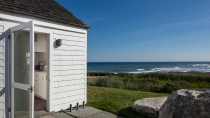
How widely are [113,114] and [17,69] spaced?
2.74m

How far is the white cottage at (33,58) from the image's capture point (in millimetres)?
2820

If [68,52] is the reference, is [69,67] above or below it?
below

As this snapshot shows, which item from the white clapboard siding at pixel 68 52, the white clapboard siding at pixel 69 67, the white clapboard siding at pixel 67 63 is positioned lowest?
the white clapboard siding at pixel 69 67

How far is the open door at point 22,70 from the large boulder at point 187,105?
2.63m

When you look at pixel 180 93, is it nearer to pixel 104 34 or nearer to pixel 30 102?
pixel 30 102

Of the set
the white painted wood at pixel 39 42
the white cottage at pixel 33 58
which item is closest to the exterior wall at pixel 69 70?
the white cottage at pixel 33 58

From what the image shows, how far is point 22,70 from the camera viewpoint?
2.92 m

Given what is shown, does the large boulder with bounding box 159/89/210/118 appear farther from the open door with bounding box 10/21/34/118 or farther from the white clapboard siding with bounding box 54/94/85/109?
the white clapboard siding with bounding box 54/94/85/109

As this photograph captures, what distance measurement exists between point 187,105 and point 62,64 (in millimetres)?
3341

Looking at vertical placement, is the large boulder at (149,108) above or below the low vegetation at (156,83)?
above

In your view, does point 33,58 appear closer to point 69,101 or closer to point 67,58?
point 67,58

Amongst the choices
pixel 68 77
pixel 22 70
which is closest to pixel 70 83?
pixel 68 77

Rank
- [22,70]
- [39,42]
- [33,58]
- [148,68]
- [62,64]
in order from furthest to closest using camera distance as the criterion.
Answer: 1. [148,68]
2. [39,42]
3. [62,64]
4. [22,70]
5. [33,58]

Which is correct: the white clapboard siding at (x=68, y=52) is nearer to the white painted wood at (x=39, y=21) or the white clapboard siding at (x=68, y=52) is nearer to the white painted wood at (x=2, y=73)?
the white painted wood at (x=39, y=21)
